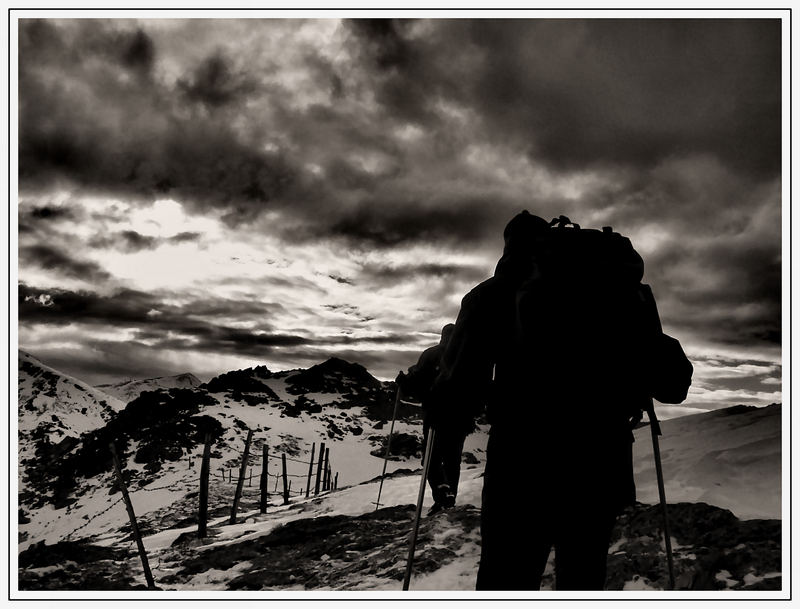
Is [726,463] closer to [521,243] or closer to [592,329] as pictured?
[592,329]

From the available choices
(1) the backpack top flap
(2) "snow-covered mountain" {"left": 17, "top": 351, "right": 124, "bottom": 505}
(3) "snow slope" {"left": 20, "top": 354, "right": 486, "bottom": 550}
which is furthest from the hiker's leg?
(2) "snow-covered mountain" {"left": 17, "top": 351, "right": 124, "bottom": 505}

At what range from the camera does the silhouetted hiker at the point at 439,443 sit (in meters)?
2.18

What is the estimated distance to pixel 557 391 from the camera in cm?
188

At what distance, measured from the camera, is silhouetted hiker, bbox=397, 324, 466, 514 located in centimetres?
218

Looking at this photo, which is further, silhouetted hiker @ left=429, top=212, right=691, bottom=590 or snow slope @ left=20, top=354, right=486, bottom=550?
snow slope @ left=20, top=354, right=486, bottom=550

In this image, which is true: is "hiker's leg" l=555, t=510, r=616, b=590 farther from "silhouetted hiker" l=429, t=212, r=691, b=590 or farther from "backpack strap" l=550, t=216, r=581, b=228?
"backpack strap" l=550, t=216, r=581, b=228

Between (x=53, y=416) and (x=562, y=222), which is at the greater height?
(x=562, y=222)

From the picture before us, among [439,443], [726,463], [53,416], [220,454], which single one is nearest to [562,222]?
[439,443]

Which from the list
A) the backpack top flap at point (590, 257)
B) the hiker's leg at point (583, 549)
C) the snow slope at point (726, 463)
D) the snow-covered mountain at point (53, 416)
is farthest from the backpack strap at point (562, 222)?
the snow-covered mountain at point (53, 416)

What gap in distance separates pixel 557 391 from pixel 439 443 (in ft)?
2.08

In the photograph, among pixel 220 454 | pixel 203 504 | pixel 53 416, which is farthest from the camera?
pixel 53 416
